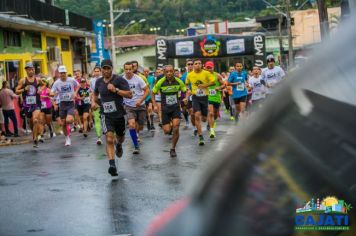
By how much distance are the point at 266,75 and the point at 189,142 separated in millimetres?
3090

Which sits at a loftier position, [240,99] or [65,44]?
[65,44]

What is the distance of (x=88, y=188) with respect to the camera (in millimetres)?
9836

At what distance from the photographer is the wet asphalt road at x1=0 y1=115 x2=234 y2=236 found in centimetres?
744

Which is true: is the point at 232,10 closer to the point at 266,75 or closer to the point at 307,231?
the point at 266,75

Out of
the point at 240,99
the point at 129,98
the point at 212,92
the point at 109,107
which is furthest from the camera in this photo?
the point at 240,99

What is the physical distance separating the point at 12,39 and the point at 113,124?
19614 millimetres

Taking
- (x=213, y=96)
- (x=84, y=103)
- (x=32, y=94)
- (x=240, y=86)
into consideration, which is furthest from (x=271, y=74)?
(x=32, y=94)

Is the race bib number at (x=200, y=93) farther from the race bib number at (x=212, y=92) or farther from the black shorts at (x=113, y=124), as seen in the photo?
the black shorts at (x=113, y=124)

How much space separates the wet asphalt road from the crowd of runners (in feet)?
1.59

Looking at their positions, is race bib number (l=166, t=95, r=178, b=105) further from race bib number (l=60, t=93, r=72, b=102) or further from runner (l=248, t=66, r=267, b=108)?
runner (l=248, t=66, r=267, b=108)

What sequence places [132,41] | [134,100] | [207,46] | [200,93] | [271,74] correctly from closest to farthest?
[134,100], [200,93], [271,74], [207,46], [132,41]

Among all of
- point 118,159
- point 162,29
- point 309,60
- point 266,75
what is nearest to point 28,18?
point 266,75

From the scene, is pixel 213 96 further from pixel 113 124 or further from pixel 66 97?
pixel 113 124

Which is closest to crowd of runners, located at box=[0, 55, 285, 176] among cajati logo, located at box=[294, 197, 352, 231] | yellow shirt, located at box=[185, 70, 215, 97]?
yellow shirt, located at box=[185, 70, 215, 97]
